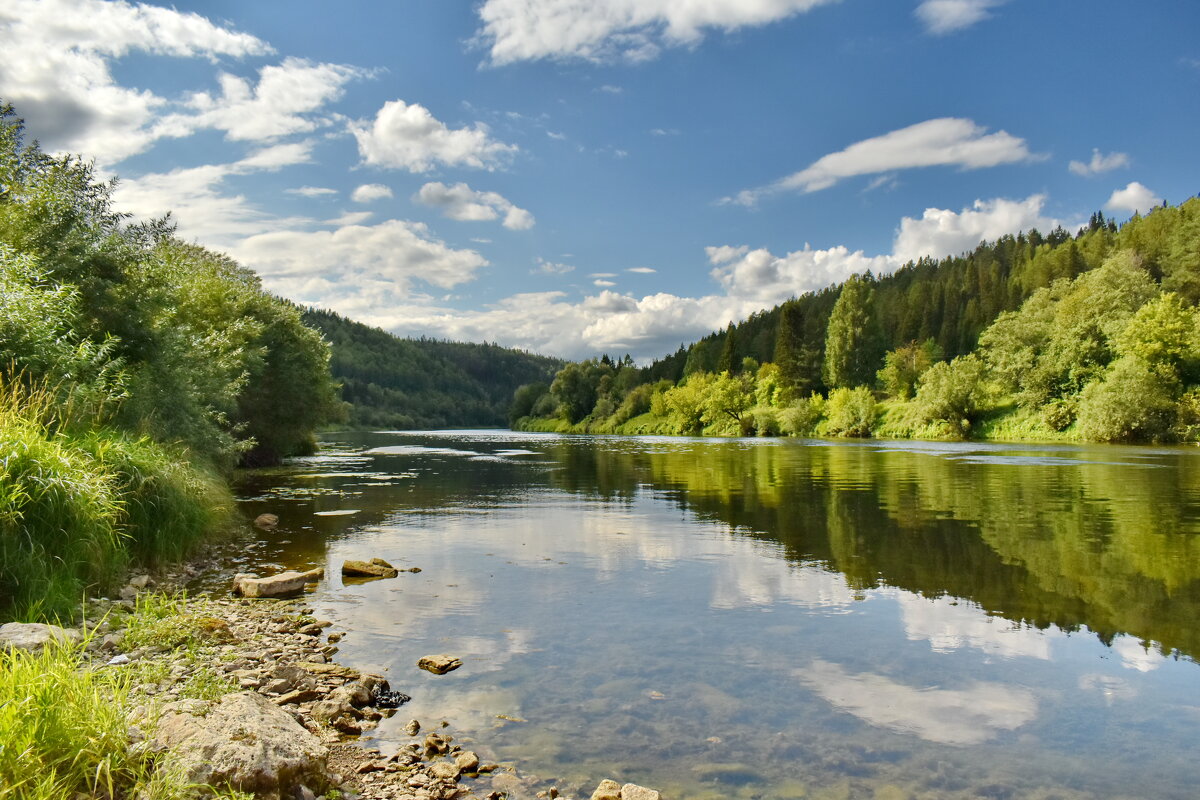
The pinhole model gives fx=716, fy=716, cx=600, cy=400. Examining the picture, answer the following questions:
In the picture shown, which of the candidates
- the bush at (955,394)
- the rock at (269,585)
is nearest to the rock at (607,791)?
the rock at (269,585)

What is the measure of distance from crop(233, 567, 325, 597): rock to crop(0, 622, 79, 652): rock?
16.2ft

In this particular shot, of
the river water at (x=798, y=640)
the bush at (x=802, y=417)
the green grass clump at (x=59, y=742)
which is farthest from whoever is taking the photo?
the bush at (x=802, y=417)

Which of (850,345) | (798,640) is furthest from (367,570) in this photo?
(850,345)

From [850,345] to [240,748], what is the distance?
126 m

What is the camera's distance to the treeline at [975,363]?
66375 mm

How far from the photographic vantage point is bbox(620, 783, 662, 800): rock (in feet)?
18.5

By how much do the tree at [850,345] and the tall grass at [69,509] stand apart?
388 feet

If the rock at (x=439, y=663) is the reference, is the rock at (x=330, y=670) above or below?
above

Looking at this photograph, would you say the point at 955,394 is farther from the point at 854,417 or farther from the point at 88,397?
the point at 88,397

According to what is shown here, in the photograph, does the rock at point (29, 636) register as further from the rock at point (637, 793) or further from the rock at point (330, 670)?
the rock at point (637, 793)

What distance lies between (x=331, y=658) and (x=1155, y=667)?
10.3 metres

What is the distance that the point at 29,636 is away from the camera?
6723 millimetres

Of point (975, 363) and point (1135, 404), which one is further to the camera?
point (975, 363)

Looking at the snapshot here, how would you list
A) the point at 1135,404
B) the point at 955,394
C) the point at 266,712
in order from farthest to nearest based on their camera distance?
the point at 955,394, the point at 1135,404, the point at 266,712
